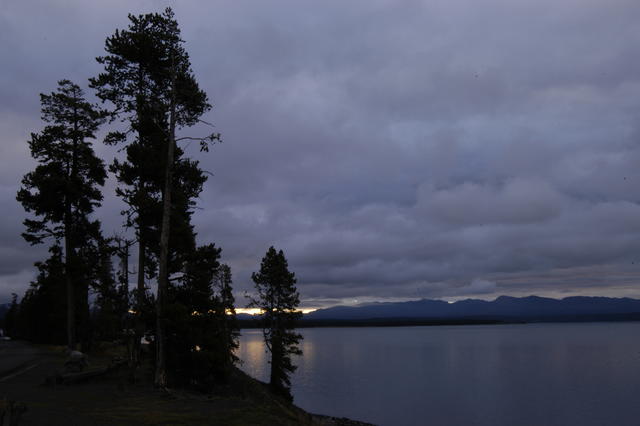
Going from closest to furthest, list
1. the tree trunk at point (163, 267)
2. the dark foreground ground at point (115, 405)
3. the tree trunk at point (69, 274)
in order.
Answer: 1. the dark foreground ground at point (115, 405)
2. the tree trunk at point (163, 267)
3. the tree trunk at point (69, 274)

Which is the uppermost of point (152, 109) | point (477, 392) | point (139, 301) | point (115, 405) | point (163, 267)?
point (152, 109)

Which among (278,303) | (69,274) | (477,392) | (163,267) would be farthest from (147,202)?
(477,392)

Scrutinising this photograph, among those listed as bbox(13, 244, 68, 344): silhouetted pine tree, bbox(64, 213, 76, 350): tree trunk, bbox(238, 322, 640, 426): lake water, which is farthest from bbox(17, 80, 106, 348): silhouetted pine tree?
bbox(238, 322, 640, 426): lake water

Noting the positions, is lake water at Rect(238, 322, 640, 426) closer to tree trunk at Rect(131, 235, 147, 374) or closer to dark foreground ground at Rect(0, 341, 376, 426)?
tree trunk at Rect(131, 235, 147, 374)

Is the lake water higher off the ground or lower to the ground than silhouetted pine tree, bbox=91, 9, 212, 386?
lower

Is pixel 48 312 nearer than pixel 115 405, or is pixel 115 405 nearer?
pixel 115 405

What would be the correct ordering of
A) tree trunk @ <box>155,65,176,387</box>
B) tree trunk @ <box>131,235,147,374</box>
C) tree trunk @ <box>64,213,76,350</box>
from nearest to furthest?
tree trunk @ <box>155,65,176,387</box>, tree trunk @ <box>131,235,147,374</box>, tree trunk @ <box>64,213,76,350</box>

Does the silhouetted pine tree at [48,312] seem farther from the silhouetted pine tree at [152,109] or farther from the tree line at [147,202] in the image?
the silhouetted pine tree at [152,109]

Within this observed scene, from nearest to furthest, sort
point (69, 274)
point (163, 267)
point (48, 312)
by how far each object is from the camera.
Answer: point (163, 267) < point (69, 274) < point (48, 312)

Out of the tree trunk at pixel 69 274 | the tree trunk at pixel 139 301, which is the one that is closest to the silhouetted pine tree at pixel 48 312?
the tree trunk at pixel 69 274

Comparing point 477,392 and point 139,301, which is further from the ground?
point 139,301

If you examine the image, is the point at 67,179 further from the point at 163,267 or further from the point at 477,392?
the point at 477,392

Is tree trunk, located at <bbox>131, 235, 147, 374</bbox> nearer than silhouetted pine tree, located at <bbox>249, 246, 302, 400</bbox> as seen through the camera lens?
Yes

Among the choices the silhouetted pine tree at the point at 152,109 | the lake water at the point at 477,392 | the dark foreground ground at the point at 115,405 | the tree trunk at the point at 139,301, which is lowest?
the lake water at the point at 477,392
